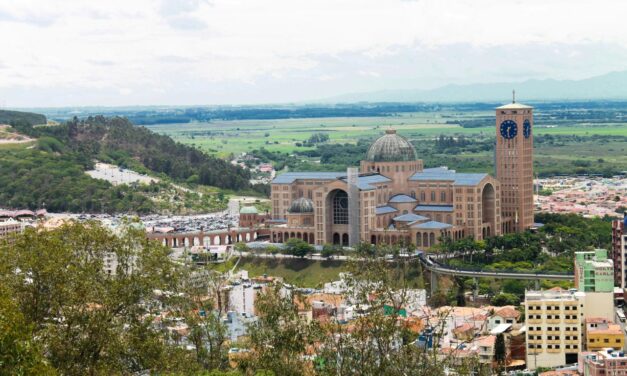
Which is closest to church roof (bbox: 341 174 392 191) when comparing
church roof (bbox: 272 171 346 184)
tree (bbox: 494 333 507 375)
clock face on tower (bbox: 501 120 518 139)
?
church roof (bbox: 272 171 346 184)

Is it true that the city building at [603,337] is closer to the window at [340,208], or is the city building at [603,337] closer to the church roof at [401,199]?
the window at [340,208]

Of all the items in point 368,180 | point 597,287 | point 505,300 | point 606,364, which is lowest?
point 505,300

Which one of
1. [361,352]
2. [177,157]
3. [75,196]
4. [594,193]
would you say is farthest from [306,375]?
[177,157]

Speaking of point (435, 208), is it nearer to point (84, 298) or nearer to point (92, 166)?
point (84, 298)

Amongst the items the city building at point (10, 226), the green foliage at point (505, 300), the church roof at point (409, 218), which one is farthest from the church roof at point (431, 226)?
the city building at point (10, 226)

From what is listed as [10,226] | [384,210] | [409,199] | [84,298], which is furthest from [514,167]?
[84,298]
